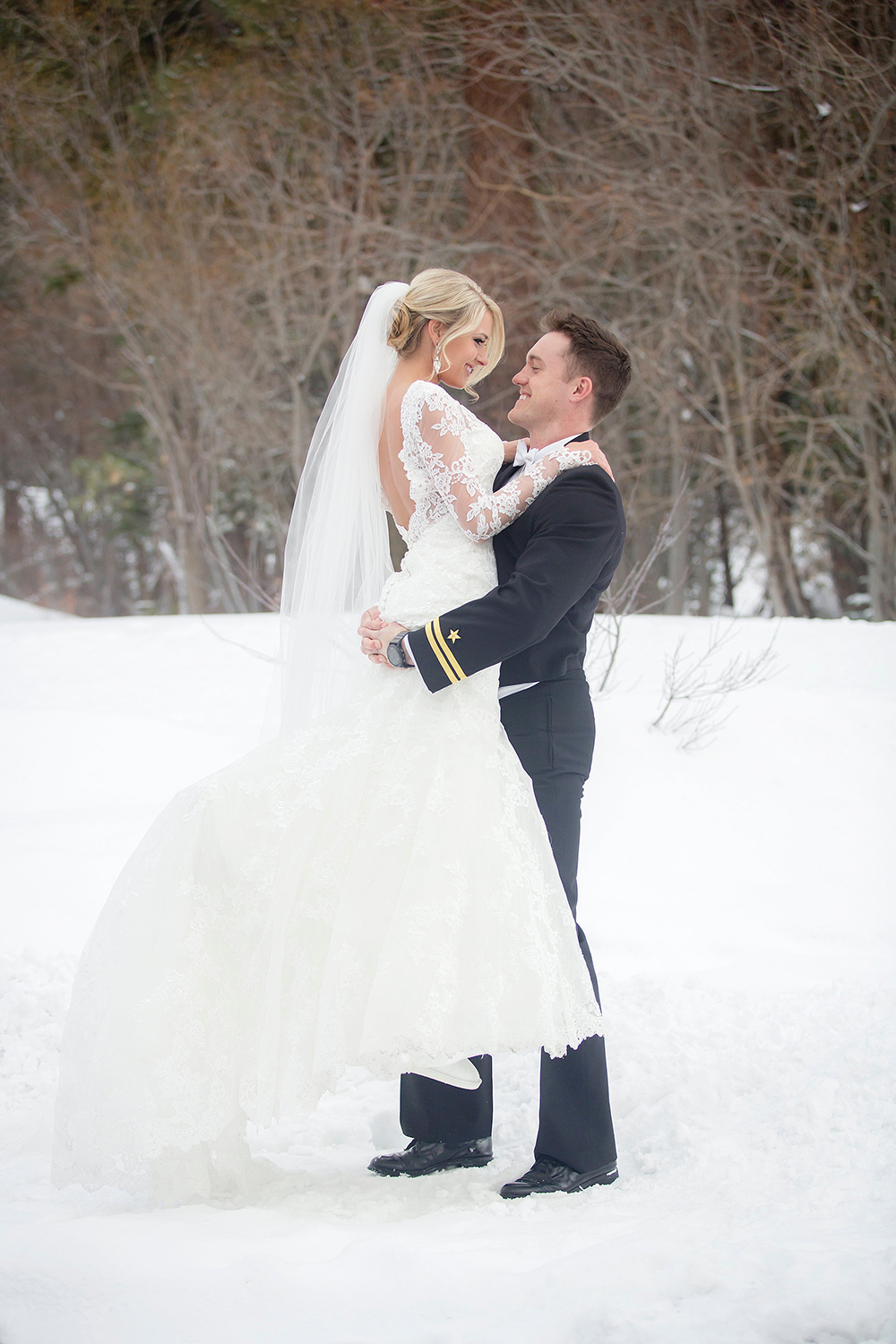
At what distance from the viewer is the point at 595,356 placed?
8.64 feet

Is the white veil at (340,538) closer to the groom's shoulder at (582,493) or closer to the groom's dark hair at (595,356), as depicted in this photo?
the groom's dark hair at (595,356)

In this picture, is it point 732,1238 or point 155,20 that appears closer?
point 732,1238

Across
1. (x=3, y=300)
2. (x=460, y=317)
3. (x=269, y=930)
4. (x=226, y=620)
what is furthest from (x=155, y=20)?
(x=269, y=930)

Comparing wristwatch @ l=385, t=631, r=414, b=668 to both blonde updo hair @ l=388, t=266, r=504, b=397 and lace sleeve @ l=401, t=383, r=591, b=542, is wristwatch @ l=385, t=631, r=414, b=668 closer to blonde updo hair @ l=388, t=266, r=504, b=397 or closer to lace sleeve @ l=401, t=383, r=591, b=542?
lace sleeve @ l=401, t=383, r=591, b=542

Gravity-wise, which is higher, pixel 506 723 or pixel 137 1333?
pixel 506 723

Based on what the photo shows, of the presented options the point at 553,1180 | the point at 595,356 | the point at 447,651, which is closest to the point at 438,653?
the point at 447,651

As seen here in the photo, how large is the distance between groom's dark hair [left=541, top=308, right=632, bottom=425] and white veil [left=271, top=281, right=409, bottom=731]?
1.58 ft

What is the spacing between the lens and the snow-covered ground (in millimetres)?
1882

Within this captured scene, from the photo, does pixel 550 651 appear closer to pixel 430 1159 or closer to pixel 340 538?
pixel 340 538

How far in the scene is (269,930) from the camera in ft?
7.68

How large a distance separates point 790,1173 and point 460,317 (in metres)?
A: 2.22

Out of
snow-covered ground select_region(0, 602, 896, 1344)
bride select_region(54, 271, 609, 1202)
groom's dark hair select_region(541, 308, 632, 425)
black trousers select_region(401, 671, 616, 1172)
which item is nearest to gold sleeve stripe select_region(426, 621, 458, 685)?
bride select_region(54, 271, 609, 1202)

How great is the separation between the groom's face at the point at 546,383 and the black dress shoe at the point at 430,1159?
71.8 inches

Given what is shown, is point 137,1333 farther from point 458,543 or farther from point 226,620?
point 226,620
